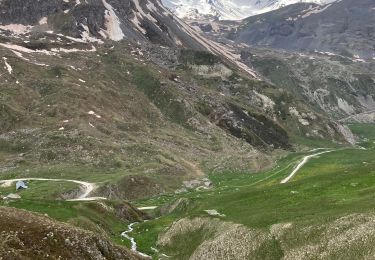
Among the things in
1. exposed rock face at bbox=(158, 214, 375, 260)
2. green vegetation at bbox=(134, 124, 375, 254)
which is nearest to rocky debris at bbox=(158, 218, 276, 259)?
exposed rock face at bbox=(158, 214, 375, 260)

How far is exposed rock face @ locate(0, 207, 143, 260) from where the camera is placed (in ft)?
130

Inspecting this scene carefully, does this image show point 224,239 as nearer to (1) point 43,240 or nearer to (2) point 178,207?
(1) point 43,240

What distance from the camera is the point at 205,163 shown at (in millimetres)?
186625

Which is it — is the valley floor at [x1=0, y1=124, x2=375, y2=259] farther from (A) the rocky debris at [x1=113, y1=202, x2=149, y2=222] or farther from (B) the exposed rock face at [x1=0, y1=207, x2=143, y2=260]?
(B) the exposed rock face at [x1=0, y1=207, x2=143, y2=260]

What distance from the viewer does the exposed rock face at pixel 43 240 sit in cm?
3959

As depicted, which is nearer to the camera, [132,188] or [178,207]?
[178,207]

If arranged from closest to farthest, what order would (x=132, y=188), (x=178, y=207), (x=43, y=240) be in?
(x=43, y=240) → (x=178, y=207) → (x=132, y=188)

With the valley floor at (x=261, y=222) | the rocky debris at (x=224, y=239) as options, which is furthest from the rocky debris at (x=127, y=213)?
the rocky debris at (x=224, y=239)

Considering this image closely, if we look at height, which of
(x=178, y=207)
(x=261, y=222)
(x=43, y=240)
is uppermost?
(x=43, y=240)

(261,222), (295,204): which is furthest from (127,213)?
(261,222)

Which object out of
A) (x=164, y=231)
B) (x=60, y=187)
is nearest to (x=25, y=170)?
(x=60, y=187)

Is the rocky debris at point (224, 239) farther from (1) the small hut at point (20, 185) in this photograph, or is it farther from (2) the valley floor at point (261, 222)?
(1) the small hut at point (20, 185)

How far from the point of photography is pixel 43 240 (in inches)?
1633

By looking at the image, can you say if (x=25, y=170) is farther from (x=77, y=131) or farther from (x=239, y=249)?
(x=239, y=249)
